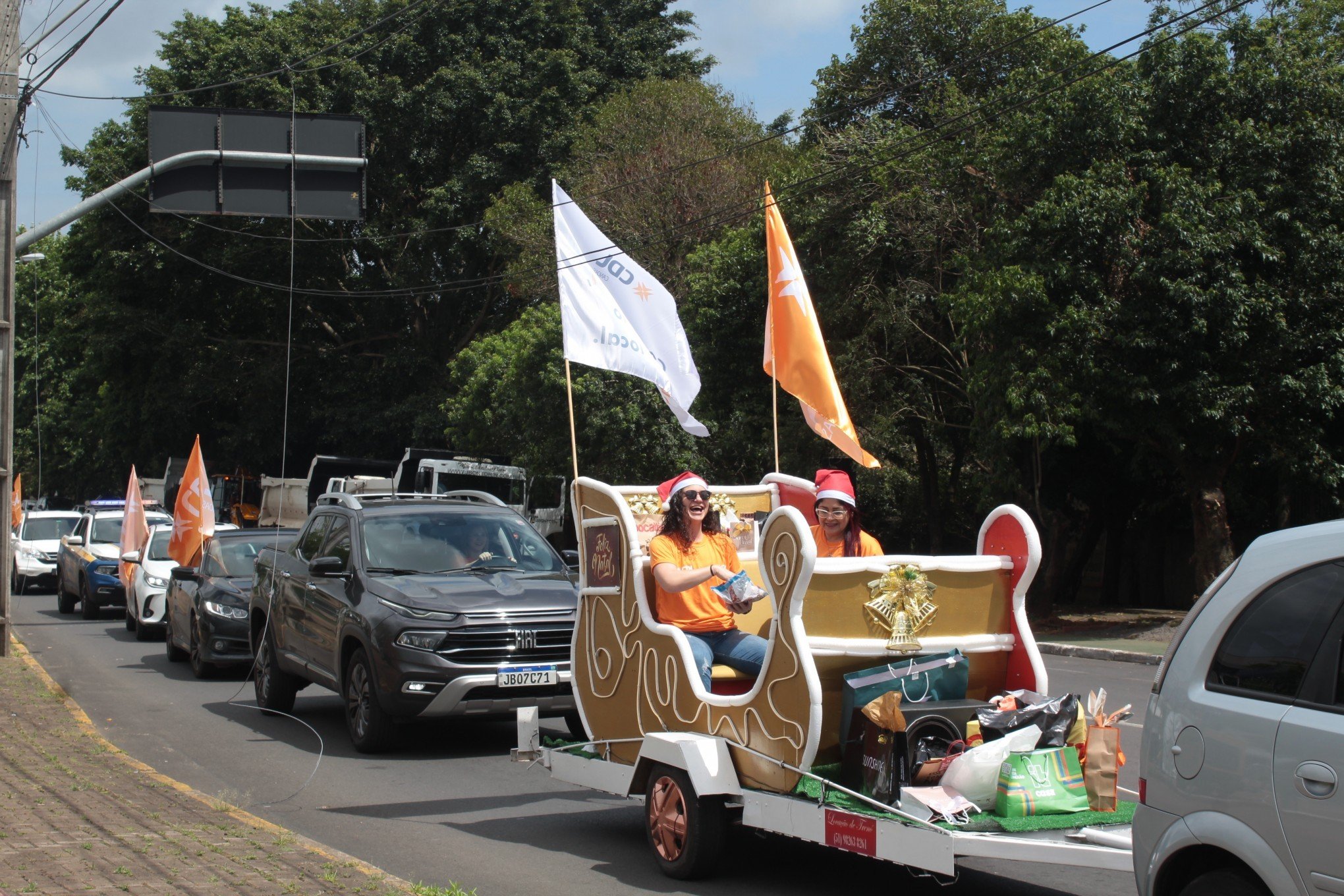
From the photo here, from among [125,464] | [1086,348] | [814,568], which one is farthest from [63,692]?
[125,464]

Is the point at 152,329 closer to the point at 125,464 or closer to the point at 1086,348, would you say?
the point at 125,464

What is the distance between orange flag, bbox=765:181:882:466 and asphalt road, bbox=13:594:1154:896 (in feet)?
9.25

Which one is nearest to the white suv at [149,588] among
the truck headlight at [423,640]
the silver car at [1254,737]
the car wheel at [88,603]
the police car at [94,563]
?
the police car at [94,563]

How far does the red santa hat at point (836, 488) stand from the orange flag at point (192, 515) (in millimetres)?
11566

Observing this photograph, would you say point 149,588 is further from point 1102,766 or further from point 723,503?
point 1102,766

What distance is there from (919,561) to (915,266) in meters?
18.7

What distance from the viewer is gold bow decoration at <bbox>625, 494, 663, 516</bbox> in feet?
24.9

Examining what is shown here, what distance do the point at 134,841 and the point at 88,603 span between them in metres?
18.7

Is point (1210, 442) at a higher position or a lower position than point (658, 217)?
lower

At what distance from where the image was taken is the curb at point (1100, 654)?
17062 millimetres

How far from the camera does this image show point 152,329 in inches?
1599

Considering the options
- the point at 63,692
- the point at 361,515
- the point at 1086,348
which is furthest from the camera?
the point at 1086,348

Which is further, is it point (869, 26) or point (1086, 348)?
point (869, 26)

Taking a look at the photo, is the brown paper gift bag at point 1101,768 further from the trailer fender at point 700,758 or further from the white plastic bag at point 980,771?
the trailer fender at point 700,758
